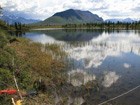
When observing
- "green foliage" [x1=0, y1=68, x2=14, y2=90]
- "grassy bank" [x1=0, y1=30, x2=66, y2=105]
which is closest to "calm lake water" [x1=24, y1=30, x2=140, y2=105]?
"grassy bank" [x1=0, y1=30, x2=66, y2=105]

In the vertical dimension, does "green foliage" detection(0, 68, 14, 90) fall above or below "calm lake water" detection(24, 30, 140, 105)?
above

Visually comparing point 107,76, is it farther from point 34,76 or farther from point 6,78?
point 6,78

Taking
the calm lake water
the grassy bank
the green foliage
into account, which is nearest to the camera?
the grassy bank

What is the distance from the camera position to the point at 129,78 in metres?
35.5

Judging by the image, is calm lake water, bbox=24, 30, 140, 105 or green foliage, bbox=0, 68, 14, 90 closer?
green foliage, bbox=0, 68, 14, 90

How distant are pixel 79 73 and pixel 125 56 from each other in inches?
742

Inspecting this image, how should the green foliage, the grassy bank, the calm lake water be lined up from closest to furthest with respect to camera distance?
1. the grassy bank
2. the green foliage
3. the calm lake water

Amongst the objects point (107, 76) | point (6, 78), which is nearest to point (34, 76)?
point (6, 78)

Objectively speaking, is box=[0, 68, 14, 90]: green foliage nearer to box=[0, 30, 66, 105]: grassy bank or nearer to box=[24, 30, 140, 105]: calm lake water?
box=[0, 30, 66, 105]: grassy bank

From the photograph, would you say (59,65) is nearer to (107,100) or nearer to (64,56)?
(64,56)

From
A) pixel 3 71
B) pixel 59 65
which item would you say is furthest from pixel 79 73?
pixel 3 71

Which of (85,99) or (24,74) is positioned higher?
(24,74)

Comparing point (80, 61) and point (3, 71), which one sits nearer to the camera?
point (3, 71)

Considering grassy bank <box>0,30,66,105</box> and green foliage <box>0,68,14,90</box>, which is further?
green foliage <box>0,68,14,90</box>
